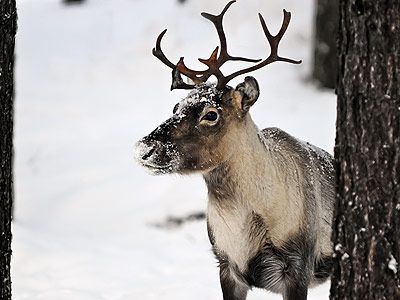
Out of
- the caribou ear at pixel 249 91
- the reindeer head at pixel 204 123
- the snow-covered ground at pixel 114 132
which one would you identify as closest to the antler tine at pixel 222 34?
the reindeer head at pixel 204 123

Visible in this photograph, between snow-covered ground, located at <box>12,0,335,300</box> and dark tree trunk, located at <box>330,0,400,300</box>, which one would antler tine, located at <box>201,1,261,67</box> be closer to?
dark tree trunk, located at <box>330,0,400,300</box>

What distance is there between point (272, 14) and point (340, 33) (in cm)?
1052

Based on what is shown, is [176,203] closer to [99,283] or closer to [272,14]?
[99,283]

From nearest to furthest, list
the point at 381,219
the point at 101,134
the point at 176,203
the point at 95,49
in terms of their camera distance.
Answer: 1. the point at 381,219
2. the point at 176,203
3. the point at 101,134
4. the point at 95,49

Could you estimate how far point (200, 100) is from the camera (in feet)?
16.0

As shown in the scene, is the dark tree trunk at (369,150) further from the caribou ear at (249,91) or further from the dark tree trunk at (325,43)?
the dark tree trunk at (325,43)

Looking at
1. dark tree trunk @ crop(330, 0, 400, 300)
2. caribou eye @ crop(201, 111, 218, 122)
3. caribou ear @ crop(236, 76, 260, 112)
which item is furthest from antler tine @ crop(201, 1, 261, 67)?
dark tree trunk @ crop(330, 0, 400, 300)

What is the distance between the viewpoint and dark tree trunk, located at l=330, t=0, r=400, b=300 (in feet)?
11.0

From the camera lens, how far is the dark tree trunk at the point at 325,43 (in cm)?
1142

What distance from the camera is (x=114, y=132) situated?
38.5 ft

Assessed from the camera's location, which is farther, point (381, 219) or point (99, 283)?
point (99, 283)

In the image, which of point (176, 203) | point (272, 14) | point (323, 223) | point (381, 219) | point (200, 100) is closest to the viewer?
point (381, 219)

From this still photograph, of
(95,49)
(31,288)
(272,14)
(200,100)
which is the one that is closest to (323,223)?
(200,100)

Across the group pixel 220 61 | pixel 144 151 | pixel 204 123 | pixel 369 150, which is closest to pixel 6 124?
pixel 144 151
